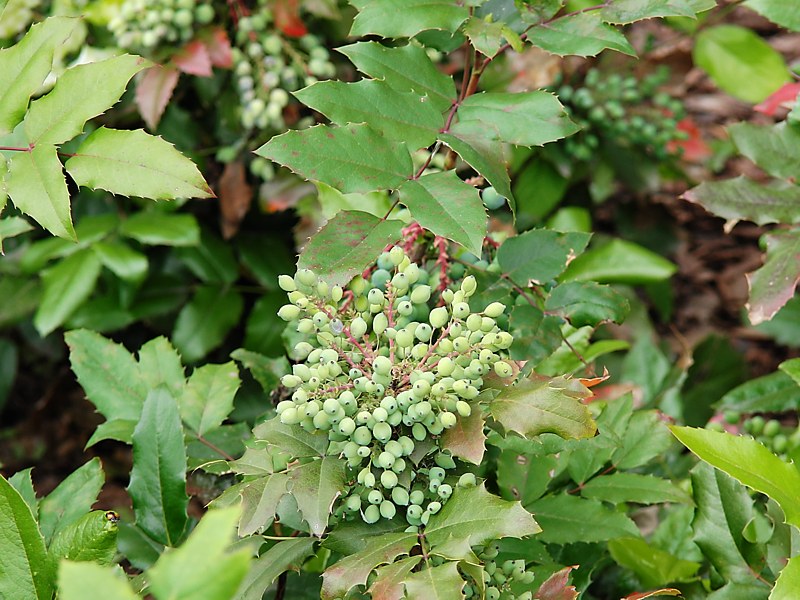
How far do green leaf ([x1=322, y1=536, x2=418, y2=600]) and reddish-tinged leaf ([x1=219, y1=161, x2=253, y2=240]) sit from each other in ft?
3.39

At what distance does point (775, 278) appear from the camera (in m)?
1.13

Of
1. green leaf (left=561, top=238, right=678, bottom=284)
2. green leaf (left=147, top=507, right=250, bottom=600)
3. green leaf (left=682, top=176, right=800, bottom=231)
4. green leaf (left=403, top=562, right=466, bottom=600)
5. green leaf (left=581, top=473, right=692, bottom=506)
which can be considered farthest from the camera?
green leaf (left=561, top=238, right=678, bottom=284)

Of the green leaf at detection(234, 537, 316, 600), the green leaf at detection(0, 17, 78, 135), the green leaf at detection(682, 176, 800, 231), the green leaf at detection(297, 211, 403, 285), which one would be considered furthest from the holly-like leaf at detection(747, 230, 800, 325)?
the green leaf at detection(0, 17, 78, 135)

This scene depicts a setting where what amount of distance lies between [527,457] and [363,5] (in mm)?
595

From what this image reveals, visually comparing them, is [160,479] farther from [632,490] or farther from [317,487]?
[632,490]

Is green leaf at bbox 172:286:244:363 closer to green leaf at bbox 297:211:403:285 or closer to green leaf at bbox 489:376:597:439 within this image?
green leaf at bbox 297:211:403:285

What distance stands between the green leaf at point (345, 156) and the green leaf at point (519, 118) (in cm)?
10

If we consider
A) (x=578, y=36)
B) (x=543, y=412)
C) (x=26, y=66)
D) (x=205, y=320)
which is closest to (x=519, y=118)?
(x=578, y=36)

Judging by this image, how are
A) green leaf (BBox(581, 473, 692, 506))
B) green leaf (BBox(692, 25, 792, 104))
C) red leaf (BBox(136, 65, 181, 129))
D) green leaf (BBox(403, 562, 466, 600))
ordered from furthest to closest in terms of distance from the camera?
green leaf (BBox(692, 25, 792, 104)) < red leaf (BBox(136, 65, 181, 129)) < green leaf (BBox(581, 473, 692, 506)) < green leaf (BBox(403, 562, 466, 600))

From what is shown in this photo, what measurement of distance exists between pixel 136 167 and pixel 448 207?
0.35 meters

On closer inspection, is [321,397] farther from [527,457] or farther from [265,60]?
[265,60]

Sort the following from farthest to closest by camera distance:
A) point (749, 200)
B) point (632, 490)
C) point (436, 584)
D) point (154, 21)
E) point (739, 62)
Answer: point (739, 62), point (154, 21), point (749, 200), point (632, 490), point (436, 584)

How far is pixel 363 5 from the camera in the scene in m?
1.00

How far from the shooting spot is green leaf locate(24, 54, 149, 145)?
3.02ft
